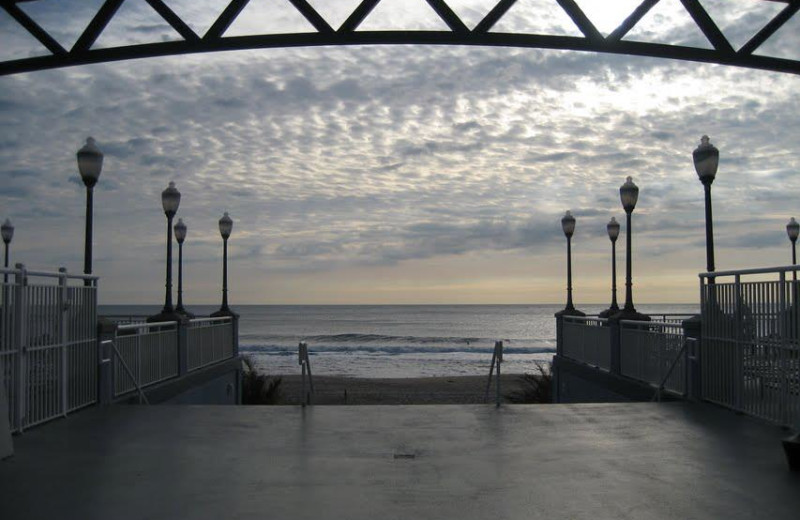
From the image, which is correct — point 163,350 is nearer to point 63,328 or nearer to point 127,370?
point 127,370

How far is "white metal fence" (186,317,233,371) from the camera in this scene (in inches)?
667

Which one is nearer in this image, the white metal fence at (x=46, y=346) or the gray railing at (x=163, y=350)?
the white metal fence at (x=46, y=346)

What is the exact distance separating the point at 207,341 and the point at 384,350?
50666 mm

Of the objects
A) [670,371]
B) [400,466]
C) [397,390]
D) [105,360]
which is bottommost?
[397,390]

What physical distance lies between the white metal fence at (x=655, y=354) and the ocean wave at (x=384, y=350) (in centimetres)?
4959

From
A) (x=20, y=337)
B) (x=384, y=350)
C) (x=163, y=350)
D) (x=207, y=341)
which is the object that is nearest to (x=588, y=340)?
(x=207, y=341)

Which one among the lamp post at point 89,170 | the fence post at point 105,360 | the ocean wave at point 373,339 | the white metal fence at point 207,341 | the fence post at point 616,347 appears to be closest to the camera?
the fence post at point 105,360

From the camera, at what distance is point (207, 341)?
18.5 meters

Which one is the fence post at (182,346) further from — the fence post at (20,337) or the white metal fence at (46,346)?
the fence post at (20,337)

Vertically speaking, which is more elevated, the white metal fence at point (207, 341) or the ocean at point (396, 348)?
the white metal fence at point (207, 341)

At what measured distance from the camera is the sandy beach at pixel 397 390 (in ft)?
89.6

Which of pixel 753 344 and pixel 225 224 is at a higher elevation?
pixel 225 224

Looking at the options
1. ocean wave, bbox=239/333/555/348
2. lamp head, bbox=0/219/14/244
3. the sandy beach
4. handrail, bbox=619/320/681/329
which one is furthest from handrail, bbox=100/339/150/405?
ocean wave, bbox=239/333/555/348

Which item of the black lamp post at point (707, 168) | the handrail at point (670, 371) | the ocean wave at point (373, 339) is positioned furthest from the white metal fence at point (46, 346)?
the ocean wave at point (373, 339)
